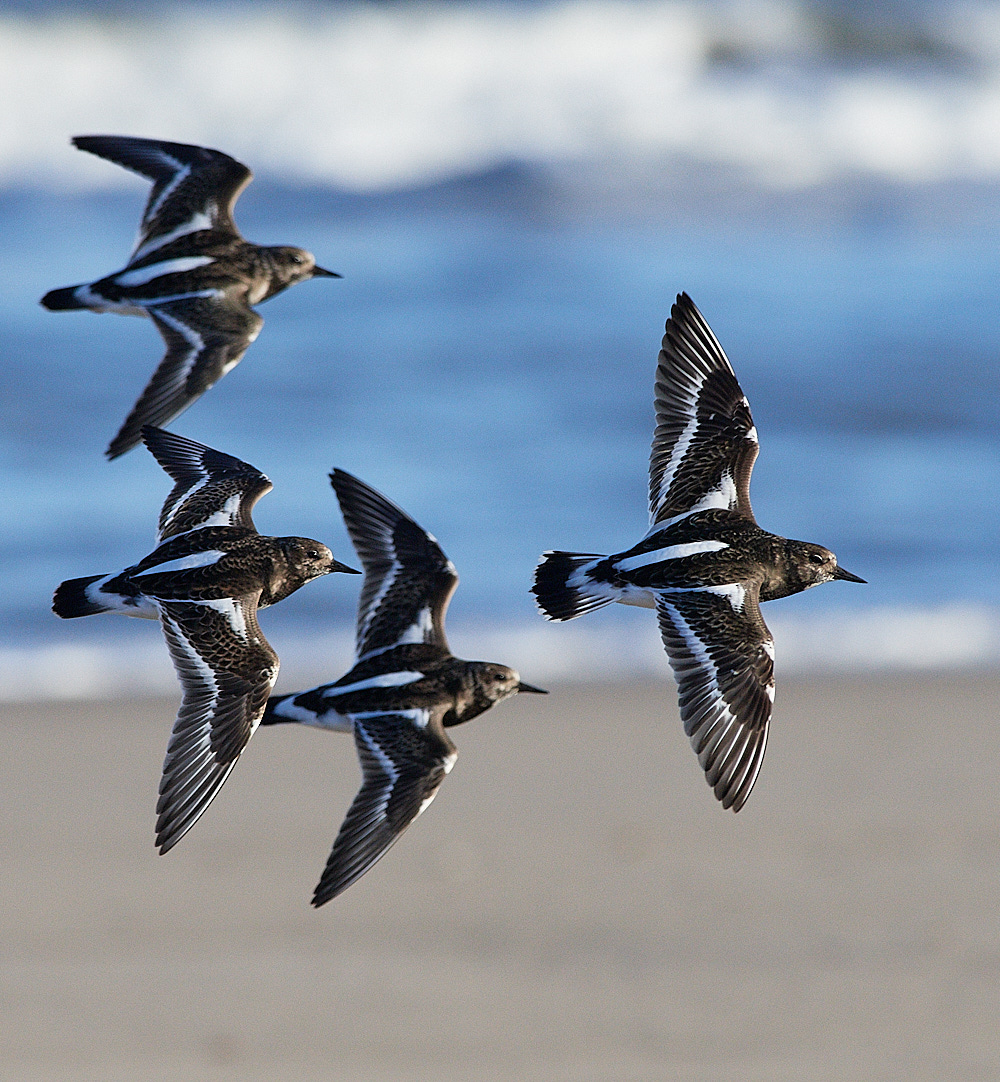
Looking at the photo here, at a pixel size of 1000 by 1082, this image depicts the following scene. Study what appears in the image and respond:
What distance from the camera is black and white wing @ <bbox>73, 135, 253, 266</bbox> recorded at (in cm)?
421

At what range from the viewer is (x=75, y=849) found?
534 centimetres

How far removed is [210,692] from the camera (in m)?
2.82

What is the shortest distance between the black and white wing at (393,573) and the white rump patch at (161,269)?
4.01 feet

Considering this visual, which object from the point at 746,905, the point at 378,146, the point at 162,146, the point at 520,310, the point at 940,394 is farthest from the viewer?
the point at 378,146

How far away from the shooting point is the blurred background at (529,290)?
7.02m

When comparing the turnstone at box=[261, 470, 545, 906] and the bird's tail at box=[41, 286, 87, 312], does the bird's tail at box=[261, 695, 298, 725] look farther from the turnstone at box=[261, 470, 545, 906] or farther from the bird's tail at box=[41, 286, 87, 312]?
the bird's tail at box=[41, 286, 87, 312]

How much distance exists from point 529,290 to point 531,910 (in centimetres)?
745

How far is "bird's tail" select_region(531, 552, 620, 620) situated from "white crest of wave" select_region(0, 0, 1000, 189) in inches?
440

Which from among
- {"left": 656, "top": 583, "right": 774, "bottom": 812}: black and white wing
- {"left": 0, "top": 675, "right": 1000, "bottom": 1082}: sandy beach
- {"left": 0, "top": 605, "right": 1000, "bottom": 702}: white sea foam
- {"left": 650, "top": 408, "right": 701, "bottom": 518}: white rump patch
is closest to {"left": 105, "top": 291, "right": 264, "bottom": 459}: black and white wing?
{"left": 650, "top": 408, "right": 701, "bottom": 518}: white rump patch

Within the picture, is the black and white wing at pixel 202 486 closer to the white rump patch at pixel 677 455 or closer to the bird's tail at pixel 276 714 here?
the bird's tail at pixel 276 714

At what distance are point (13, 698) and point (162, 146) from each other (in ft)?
9.03

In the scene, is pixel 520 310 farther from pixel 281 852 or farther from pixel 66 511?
pixel 281 852

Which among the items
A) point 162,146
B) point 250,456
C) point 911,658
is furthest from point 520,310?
point 162,146

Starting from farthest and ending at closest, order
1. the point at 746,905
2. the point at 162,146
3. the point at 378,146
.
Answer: the point at 378,146 → the point at 746,905 → the point at 162,146
